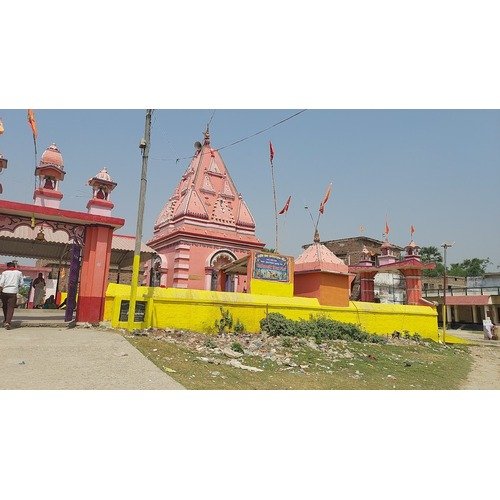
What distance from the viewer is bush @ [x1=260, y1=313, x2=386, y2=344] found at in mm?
11469

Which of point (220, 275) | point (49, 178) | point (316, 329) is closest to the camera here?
point (316, 329)

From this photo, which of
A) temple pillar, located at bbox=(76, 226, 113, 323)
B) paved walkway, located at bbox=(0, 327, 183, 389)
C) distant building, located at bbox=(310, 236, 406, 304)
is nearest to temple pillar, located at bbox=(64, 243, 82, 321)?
temple pillar, located at bbox=(76, 226, 113, 323)

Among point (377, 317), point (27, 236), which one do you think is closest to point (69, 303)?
point (27, 236)

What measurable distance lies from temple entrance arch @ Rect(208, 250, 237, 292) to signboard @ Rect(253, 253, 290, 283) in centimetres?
363

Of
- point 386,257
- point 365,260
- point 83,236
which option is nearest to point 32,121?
point 83,236

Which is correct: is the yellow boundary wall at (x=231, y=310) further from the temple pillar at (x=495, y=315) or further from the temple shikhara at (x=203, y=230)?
the temple pillar at (x=495, y=315)

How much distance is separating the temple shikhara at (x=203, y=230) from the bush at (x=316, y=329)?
5.12 metres

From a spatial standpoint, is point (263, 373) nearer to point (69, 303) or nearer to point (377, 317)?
point (69, 303)

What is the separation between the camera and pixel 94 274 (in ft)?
33.4

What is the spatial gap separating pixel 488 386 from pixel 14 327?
35.9ft

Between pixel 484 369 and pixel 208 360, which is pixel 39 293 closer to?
pixel 208 360

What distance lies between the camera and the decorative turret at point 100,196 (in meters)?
13.4

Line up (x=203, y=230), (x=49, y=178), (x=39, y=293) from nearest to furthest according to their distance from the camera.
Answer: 1. (x=49, y=178)
2. (x=203, y=230)
3. (x=39, y=293)

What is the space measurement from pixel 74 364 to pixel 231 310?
6.12 m
